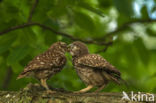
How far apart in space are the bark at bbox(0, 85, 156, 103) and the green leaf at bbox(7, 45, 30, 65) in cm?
106

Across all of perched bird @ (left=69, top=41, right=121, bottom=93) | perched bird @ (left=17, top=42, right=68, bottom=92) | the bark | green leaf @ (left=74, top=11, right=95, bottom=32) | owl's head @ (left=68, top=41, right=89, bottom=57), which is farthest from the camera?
green leaf @ (left=74, top=11, right=95, bottom=32)

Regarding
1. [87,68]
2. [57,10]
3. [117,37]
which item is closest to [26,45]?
[57,10]

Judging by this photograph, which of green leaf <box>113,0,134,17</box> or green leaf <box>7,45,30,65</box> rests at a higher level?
green leaf <box>113,0,134,17</box>

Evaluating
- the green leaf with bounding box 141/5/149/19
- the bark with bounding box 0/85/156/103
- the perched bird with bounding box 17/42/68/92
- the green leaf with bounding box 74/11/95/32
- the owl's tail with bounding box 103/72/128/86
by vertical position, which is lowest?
the bark with bounding box 0/85/156/103

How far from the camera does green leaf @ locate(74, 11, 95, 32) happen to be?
8164 mm

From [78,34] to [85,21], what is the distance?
2.92 meters

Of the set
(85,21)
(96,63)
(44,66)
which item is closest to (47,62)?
(44,66)

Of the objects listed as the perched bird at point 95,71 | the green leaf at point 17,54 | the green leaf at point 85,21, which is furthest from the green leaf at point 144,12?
the perched bird at point 95,71

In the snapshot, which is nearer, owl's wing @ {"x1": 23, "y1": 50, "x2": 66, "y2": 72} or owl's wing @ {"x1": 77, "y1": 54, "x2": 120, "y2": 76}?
owl's wing @ {"x1": 77, "y1": 54, "x2": 120, "y2": 76}

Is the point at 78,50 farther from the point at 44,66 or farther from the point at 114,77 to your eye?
the point at 114,77

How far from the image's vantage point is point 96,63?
589 cm

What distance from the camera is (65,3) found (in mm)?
7785

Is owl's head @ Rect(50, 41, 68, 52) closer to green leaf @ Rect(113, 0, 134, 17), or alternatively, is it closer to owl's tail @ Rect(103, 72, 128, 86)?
owl's tail @ Rect(103, 72, 128, 86)

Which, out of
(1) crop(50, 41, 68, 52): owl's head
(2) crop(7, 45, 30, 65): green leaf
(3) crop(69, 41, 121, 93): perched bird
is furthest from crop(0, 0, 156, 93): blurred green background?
(3) crop(69, 41, 121, 93): perched bird
